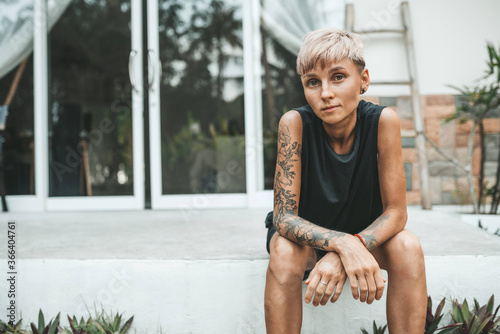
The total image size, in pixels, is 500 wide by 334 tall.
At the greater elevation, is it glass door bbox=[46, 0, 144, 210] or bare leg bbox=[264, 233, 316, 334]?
glass door bbox=[46, 0, 144, 210]

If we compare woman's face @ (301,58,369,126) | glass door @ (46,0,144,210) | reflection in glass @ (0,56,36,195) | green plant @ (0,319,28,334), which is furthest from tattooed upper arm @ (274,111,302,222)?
reflection in glass @ (0,56,36,195)

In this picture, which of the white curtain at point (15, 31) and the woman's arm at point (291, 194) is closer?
the woman's arm at point (291, 194)

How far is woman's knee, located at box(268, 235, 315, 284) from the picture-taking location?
1269mm

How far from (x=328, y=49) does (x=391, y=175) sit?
19.3 inches

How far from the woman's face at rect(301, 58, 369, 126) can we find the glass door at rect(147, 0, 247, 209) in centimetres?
256

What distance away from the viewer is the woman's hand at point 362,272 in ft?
3.94

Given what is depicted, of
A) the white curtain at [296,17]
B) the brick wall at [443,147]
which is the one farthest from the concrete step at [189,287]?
the white curtain at [296,17]

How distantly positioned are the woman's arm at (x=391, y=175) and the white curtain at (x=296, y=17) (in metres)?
2.30

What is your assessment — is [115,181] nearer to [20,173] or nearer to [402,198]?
[20,173]

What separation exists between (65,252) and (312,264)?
1.09 m

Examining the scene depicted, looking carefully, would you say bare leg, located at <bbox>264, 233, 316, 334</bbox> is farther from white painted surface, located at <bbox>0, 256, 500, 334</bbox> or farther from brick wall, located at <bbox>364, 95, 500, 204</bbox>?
brick wall, located at <bbox>364, 95, 500, 204</bbox>

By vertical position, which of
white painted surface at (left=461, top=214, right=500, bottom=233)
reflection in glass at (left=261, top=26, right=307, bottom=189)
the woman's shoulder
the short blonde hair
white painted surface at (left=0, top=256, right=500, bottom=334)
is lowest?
white painted surface at (left=0, top=256, right=500, bottom=334)

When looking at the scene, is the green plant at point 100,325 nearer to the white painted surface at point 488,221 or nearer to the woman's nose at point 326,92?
the woman's nose at point 326,92

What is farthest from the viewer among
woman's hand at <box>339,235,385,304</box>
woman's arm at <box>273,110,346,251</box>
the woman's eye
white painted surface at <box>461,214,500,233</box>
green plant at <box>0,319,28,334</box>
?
white painted surface at <box>461,214,500,233</box>
